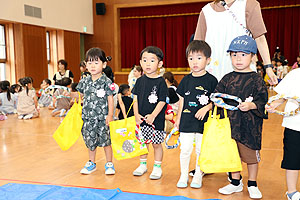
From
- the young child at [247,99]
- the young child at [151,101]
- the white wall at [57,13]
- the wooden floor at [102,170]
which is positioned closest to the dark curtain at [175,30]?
the white wall at [57,13]

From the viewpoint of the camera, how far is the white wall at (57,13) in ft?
31.3

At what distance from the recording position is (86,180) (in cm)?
279

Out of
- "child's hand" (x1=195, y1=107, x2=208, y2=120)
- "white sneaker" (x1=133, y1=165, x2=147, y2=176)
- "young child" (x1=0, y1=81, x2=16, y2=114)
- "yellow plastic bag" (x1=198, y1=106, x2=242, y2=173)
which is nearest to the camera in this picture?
"yellow plastic bag" (x1=198, y1=106, x2=242, y2=173)

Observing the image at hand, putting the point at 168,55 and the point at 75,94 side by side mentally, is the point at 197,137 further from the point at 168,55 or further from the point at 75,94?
the point at 168,55

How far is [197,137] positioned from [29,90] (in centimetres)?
512

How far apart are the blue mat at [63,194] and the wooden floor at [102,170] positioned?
14 centimetres

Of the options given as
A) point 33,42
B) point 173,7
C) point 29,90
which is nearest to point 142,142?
point 29,90

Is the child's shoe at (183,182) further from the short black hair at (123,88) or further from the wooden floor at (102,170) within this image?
the short black hair at (123,88)

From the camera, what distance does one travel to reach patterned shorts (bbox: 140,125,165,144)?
2.84 metres

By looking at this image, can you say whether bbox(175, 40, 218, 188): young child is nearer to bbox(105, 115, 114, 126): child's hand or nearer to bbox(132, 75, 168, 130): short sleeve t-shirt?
bbox(132, 75, 168, 130): short sleeve t-shirt

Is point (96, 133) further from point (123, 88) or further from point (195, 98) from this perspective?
point (123, 88)

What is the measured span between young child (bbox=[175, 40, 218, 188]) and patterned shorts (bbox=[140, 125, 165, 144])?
0.96 feet

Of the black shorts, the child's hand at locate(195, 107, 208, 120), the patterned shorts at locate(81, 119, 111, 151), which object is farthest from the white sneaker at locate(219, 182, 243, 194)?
the patterned shorts at locate(81, 119, 111, 151)

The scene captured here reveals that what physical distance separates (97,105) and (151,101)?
19.8 inches
